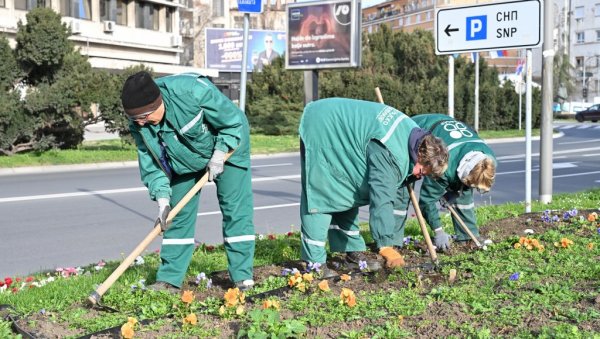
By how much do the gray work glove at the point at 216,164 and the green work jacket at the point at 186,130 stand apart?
4 cm

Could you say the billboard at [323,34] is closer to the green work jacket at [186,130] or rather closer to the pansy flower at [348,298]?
the green work jacket at [186,130]

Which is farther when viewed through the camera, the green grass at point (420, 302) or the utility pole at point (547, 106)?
the utility pole at point (547, 106)

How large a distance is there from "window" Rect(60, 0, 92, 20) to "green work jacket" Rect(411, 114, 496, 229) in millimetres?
34416

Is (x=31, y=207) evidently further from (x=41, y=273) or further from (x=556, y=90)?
(x=556, y=90)

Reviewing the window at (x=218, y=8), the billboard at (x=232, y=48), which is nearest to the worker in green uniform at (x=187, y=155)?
the billboard at (x=232, y=48)

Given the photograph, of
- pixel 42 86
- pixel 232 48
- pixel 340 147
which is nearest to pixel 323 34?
pixel 42 86

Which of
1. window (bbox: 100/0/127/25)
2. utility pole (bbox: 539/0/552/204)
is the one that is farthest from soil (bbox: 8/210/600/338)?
window (bbox: 100/0/127/25)

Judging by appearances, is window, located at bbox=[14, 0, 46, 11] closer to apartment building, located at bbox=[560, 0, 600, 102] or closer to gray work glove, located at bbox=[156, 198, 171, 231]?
gray work glove, located at bbox=[156, 198, 171, 231]

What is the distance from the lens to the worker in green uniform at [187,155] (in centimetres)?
440

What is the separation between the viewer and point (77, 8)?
38.8m

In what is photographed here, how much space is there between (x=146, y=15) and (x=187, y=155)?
4235cm

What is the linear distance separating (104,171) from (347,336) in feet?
46.4

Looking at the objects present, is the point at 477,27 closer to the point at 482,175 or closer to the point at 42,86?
the point at 482,175

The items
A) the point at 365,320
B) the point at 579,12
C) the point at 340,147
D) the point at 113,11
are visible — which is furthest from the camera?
the point at 579,12
